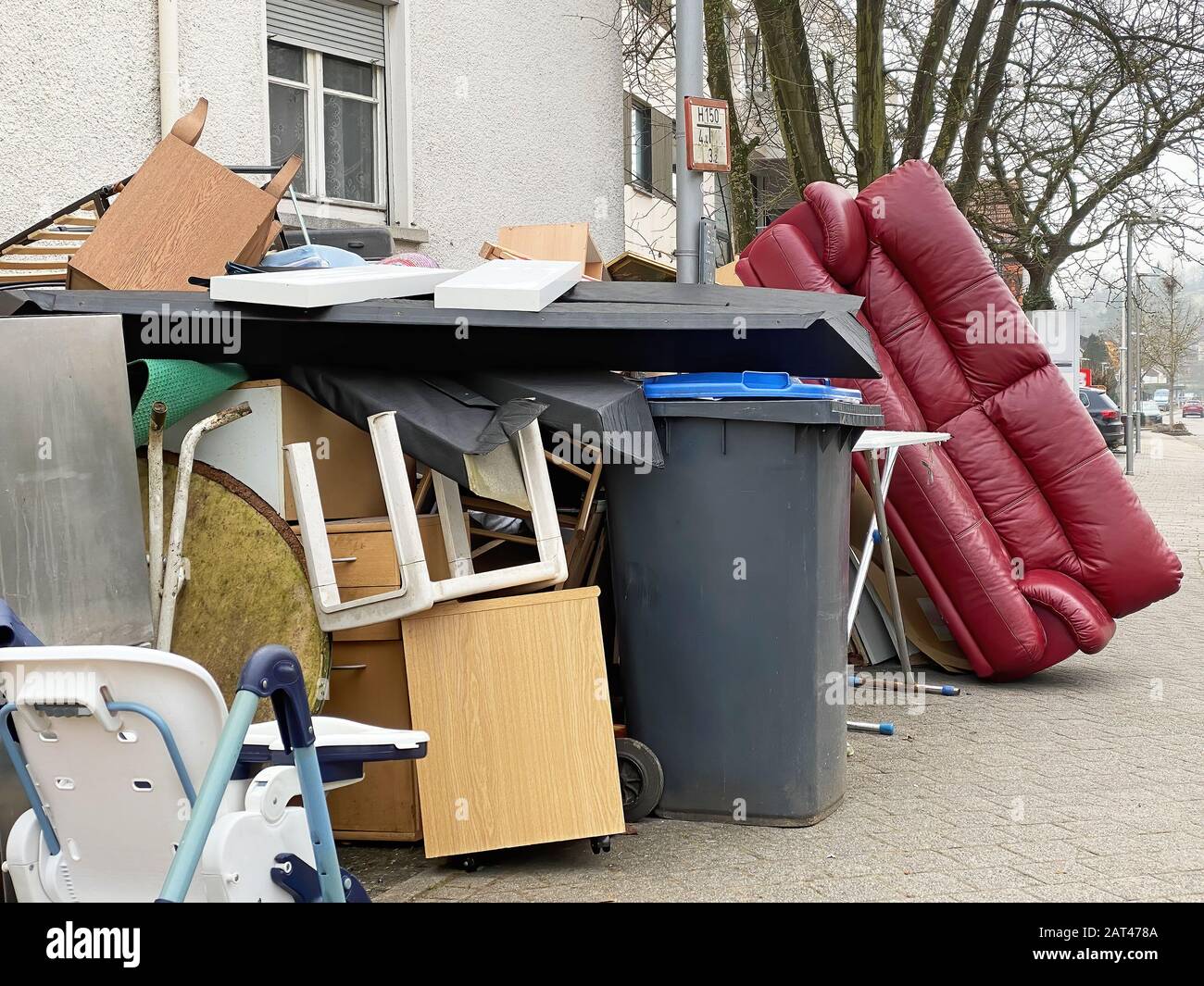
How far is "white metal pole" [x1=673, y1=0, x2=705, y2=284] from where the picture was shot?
20.5ft

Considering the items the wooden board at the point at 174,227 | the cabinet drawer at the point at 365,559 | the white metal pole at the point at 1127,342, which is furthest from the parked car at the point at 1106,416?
the cabinet drawer at the point at 365,559

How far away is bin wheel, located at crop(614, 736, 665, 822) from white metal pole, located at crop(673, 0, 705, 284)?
2.90 m

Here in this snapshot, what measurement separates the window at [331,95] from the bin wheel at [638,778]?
5.32 meters

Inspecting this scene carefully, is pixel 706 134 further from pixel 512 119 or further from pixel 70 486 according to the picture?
pixel 512 119

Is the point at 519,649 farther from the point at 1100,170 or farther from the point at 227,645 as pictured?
the point at 1100,170

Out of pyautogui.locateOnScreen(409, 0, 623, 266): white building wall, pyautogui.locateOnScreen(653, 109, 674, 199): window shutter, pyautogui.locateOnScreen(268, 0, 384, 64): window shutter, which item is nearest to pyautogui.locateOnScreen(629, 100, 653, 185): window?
pyautogui.locateOnScreen(653, 109, 674, 199): window shutter

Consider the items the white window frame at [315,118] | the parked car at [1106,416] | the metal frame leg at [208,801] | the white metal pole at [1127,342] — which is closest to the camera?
the metal frame leg at [208,801]

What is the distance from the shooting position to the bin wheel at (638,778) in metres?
4.11

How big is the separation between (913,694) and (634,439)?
2807mm

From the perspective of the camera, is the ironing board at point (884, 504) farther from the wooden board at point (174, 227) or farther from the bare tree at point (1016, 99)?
the bare tree at point (1016, 99)

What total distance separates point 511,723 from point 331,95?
236 inches

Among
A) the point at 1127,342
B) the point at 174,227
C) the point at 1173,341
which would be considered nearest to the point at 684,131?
the point at 174,227

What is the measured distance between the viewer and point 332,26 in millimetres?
8492

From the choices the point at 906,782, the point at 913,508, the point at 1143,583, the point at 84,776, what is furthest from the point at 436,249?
the point at 84,776
